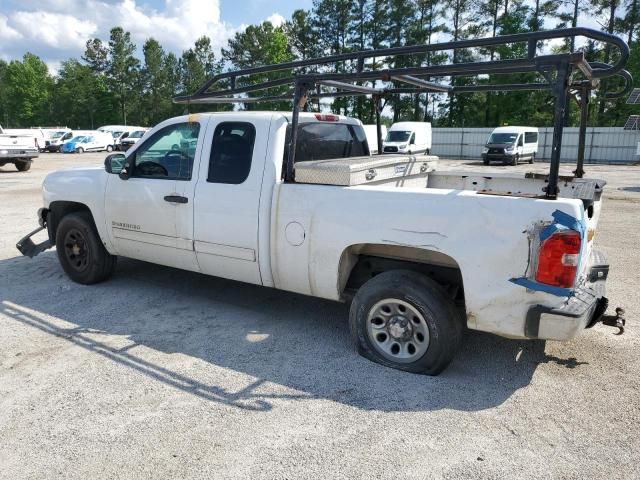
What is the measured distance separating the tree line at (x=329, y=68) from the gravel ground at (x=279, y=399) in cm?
2006

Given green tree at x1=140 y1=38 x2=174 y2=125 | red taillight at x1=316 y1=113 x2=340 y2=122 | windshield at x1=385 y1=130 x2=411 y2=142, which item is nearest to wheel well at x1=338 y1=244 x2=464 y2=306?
red taillight at x1=316 y1=113 x2=340 y2=122

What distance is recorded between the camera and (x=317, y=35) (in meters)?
61.9

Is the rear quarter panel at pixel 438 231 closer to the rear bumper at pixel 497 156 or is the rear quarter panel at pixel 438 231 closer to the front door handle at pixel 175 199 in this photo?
the front door handle at pixel 175 199

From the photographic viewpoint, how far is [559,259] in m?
3.19

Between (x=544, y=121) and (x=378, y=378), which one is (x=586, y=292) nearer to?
(x=378, y=378)

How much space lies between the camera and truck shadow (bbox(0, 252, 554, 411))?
3584 millimetres

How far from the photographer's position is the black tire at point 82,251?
5715 millimetres

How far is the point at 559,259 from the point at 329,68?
80.3 ft

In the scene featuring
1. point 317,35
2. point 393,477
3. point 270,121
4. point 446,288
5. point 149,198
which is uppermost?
point 317,35

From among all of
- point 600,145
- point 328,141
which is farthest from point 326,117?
point 600,145

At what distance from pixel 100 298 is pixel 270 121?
267cm

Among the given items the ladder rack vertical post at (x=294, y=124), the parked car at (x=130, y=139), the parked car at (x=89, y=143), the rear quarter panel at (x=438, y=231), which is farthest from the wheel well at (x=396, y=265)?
the parked car at (x=89, y=143)

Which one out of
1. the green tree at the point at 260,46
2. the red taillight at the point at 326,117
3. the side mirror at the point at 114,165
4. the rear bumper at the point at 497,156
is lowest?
the rear bumper at the point at 497,156

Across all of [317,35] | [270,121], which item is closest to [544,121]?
[317,35]
